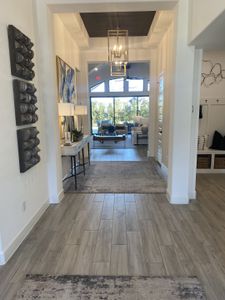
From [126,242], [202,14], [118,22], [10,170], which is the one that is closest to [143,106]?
[118,22]

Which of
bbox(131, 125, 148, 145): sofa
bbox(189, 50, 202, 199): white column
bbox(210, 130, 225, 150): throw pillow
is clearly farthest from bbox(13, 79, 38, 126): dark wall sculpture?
bbox(131, 125, 148, 145): sofa

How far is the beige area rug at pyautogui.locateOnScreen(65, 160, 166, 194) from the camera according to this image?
408 cm

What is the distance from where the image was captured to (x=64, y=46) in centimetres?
470

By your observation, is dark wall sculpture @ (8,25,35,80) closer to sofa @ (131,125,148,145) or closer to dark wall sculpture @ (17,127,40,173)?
dark wall sculpture @ (17,127,40,173)

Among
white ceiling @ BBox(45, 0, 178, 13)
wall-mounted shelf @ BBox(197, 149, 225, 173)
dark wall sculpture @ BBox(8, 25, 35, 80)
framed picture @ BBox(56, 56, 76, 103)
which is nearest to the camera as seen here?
dark wall sculpture @ BBox(8, 25, 35, 80)

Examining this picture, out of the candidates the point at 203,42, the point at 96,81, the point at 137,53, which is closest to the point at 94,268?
the point at 203,42

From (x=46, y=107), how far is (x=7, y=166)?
1.34m

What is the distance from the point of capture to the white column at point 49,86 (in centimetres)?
314

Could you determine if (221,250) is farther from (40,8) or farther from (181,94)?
(40,8)

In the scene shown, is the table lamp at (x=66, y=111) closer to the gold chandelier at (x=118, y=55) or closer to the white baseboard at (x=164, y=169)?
the gold chandelier at (x=118, y=55)

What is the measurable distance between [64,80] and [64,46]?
727 millimetres

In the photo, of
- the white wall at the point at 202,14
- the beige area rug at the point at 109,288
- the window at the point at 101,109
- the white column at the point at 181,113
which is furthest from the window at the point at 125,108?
the beige area rug at the point at 109,288

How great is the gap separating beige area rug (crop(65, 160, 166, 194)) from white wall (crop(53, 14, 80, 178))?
412 millimetres

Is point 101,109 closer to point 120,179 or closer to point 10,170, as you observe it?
point 120,179
